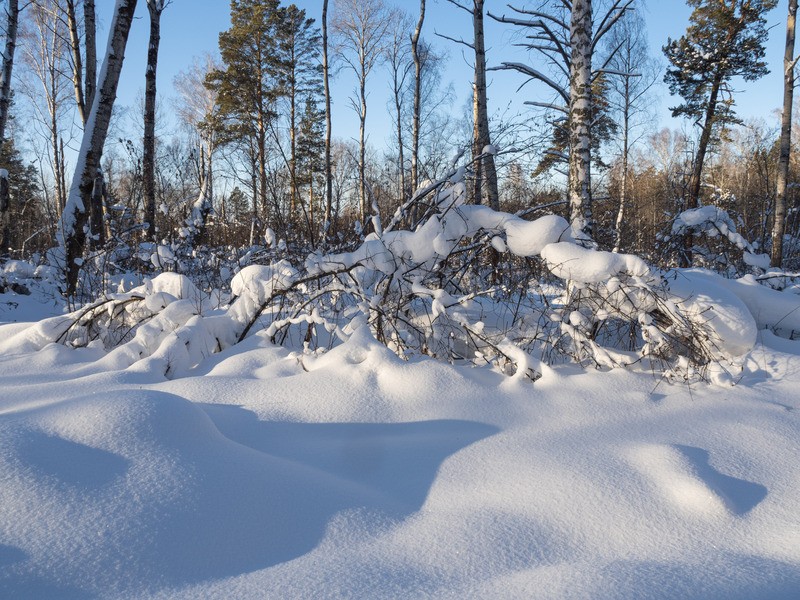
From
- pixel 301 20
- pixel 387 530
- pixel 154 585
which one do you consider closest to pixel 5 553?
pixel 154 585

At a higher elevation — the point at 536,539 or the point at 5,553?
the point at 5,553

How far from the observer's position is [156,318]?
3.27 metres

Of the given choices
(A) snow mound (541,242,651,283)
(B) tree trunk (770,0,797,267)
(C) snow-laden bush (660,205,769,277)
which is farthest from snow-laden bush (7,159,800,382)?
(B) tree trunk (770,0,797,267)

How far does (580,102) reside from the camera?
16.2 ft

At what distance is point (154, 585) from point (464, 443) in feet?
3.61

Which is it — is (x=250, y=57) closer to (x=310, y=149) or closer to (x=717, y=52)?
(x=310, y=149)

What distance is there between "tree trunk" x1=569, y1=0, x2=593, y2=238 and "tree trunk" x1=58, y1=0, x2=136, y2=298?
4.69m

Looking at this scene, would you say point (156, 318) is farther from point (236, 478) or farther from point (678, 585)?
point (678, 585)

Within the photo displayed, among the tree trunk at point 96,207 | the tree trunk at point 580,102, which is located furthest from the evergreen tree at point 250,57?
the tree trunk at point 580,102

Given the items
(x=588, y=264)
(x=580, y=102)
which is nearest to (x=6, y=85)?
(x=580, y=102)

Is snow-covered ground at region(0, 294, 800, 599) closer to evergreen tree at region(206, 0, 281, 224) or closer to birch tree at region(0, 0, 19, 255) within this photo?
birch tree at region(0, 0, 19, 255)

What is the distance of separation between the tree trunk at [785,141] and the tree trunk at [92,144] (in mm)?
10447

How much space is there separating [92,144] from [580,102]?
5047 mm

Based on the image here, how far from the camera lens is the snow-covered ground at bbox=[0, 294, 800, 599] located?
1129mm
